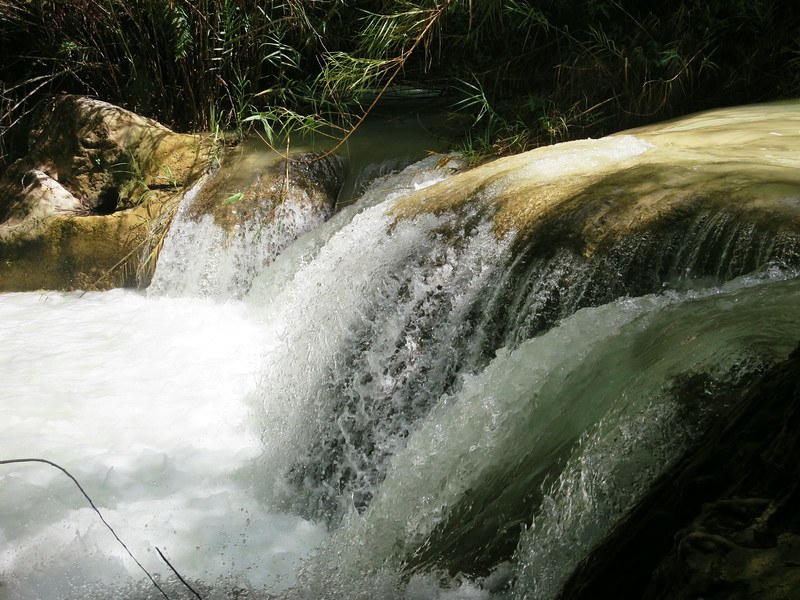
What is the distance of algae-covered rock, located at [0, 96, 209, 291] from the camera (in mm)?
4680

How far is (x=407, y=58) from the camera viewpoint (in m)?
4.92

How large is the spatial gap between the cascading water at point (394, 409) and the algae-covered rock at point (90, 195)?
2.75 feet

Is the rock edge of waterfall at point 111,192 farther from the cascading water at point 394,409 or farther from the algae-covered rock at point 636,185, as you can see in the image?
the algae-covered rock at point 636,185

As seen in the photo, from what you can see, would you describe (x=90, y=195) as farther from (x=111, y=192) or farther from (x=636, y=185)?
(x=636, y=185)

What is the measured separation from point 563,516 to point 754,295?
693 millimetres

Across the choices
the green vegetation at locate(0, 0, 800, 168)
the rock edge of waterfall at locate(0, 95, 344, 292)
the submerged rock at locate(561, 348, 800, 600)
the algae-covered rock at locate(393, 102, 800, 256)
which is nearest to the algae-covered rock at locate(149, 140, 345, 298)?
the rock edge of waterfall at locate(0, 95, 344, 292)

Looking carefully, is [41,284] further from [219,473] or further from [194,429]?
[219,473]

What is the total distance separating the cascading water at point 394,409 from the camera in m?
1.67

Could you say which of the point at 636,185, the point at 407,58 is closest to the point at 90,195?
the point at 407,58

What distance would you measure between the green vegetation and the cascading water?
119 cm

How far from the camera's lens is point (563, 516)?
161cm

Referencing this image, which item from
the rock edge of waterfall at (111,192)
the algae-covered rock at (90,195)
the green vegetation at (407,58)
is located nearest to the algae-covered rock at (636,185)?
the green vegetation at (407,58)

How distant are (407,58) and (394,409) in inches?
113

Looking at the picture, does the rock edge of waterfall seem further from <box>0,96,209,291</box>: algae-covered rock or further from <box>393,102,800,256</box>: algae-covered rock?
<box>393,102,800,256</box>: algae-covered rock
